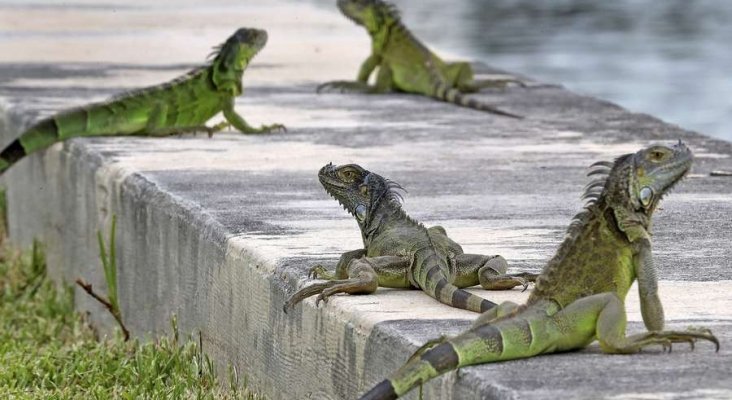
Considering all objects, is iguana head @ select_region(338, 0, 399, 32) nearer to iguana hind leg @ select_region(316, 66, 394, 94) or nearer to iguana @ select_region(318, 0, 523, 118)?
iguana @ select_region(318, 0, 523, 118)

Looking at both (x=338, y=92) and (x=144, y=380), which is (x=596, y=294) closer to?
(x=144, y=380)

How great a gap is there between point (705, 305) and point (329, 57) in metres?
7.68

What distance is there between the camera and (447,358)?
4.18 meters

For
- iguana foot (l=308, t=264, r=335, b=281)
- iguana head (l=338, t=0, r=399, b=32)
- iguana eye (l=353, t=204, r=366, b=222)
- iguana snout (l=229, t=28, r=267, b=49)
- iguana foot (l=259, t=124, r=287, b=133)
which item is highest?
iguana head (l=338, t=0, r=399, b=32)

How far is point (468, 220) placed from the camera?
20.9 feet

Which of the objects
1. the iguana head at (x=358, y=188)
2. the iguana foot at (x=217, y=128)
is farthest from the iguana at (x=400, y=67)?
the iguana head at (x=358, y=188)

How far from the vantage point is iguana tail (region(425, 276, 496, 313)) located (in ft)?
16.0

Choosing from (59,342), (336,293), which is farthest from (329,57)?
(336,293)

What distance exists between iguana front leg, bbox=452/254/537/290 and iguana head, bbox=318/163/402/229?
1.14 ft

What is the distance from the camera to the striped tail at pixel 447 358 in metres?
4.06

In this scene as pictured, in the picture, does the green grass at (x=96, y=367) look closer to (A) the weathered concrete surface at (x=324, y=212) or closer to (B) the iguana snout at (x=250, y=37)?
(A) the weathered concrete surface at (x=324, y=212)

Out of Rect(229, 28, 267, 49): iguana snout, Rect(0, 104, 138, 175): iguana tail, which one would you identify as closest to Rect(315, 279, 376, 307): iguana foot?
Rect(0, 104, 138, 175): iguana tail

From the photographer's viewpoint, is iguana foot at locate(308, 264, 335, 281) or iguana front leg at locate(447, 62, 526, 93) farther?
iguana front leg at locate(447, 62, 526, 93)

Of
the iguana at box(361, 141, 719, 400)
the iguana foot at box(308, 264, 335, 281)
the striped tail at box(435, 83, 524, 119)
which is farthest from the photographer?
the striped tail at box(435, 83, 524, 119)
